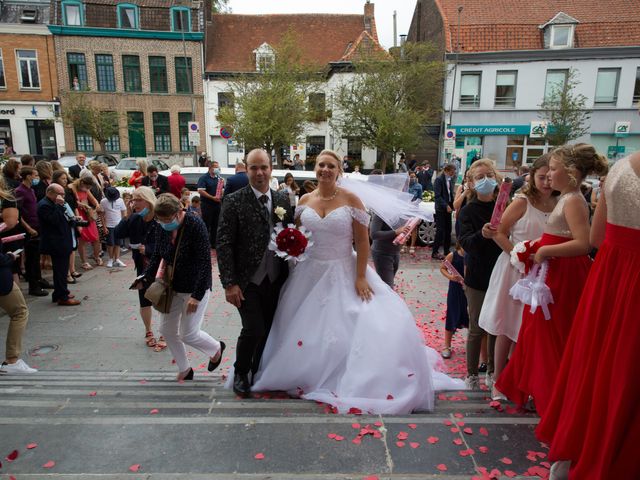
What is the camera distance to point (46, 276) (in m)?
8.35

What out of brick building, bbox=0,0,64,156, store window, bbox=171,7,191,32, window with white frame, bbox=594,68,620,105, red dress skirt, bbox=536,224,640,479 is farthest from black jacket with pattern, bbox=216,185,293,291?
brick building, bbox=0,0,64,156

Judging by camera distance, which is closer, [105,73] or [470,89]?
[470,89]

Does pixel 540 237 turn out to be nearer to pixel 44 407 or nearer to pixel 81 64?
pixel 44 407

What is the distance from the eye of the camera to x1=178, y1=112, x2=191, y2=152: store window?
3164cm

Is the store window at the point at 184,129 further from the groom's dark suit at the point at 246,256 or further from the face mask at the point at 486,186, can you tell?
the face mask at the point at 486,186

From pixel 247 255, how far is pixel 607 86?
3042 cm

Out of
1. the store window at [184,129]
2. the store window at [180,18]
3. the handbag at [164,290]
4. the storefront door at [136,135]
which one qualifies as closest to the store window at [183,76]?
the store window at [184,129]

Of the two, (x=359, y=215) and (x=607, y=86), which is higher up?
(x=607, y=86)

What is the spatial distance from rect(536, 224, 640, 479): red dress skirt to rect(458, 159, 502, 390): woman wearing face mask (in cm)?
126

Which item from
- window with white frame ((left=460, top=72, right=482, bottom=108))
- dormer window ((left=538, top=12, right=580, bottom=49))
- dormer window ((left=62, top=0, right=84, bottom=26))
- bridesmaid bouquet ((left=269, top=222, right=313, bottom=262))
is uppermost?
dormer window ((left=62, top=0, right=84, bottom=26))

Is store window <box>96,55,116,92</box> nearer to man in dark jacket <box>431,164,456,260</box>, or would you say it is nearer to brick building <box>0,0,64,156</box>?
brick building <box>0,0,64,156</box>

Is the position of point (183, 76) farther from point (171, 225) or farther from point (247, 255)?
point (247, 255)

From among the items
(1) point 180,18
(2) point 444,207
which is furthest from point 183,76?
(2) point 444,207

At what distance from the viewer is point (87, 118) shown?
27875mm
